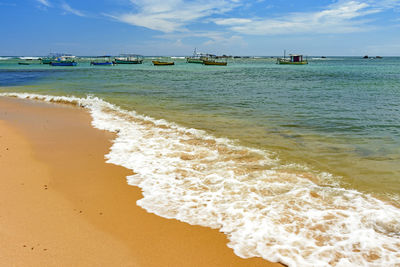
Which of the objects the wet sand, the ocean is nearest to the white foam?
the ocean

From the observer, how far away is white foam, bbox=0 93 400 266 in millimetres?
3474

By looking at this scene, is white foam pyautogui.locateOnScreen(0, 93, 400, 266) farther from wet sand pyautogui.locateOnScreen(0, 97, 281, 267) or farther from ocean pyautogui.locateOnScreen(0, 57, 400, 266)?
wet sand pyautogui.locateOnScreen(0, 97, 281, 267)

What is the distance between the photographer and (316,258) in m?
3.30

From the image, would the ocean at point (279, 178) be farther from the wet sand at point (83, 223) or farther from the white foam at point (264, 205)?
the wet sand at point (83, 223)

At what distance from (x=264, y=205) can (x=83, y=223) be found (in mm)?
2840

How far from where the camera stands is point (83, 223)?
3.99 metres

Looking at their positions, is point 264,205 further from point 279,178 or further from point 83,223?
point 83,223

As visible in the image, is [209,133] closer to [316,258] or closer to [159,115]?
[159,115]

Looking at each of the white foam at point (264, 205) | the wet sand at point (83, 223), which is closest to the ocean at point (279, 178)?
the white foam at point (264, 205)

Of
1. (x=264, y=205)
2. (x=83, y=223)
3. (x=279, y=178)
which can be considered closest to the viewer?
(x=83, y=223)

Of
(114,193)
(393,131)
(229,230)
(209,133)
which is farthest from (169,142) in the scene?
(393,131)

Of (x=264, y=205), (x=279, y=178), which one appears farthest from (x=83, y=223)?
(x=279, y=178)

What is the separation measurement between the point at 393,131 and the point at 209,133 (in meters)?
6.23

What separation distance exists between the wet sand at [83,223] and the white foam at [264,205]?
0.29 m
